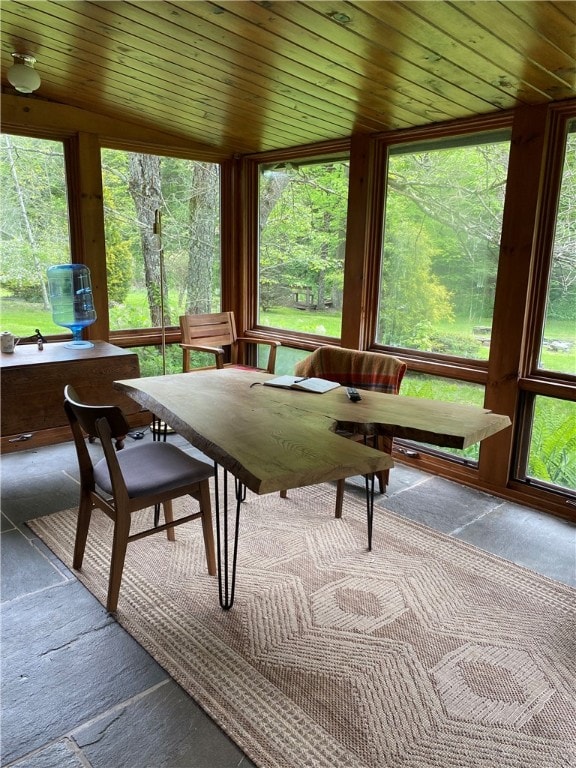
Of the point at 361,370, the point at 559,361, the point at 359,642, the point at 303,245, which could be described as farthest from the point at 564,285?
the point at 359,642

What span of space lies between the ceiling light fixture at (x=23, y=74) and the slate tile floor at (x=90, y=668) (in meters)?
2.18

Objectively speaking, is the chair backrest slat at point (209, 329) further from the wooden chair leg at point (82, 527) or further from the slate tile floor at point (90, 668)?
the wooden chair leg at point (82, 527)

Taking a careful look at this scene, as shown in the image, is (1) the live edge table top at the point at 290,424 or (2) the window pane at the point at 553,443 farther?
(2) the window pane at the point at 553,443

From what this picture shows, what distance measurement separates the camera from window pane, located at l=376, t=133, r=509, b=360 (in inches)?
129

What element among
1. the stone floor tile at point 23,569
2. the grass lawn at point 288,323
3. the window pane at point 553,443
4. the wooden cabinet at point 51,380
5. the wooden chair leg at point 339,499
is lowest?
the stone floor tile at point 23,569

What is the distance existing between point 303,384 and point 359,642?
1.21 meters

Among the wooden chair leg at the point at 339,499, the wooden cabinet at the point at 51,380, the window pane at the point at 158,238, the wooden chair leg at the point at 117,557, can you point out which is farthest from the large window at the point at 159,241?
the wooden chair leg at the point at 117,557

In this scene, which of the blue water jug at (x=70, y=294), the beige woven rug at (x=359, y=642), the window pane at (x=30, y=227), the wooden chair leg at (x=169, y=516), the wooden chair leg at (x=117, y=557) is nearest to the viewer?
the beige woven rug at (x=359, y=642)

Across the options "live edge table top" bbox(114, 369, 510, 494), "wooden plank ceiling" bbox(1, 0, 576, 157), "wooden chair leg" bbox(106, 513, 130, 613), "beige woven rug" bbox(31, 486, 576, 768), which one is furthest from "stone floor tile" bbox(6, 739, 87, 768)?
"wooden plank ceiling" bbox(1, 0, 576, 157)

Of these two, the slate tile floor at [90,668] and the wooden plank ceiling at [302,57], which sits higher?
the wooden plank ceiling at [302,57]

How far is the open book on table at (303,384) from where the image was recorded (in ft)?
8.91

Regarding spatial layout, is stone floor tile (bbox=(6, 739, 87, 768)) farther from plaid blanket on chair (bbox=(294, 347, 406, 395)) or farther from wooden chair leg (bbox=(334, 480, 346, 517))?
plaid blanket on chair (bbox=(294, 347, 406, 395))

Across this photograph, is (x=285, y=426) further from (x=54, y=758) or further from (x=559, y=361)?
(x=559, y=361)

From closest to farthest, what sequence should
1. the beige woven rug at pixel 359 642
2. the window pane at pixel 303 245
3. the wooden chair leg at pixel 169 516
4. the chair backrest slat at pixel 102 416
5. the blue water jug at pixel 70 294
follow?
the beige woven rug at pixel 359 642 → the chair backrest slat at pixel 102 416 → the wooden chair leg at pixel 169 516 → the blue water jug at pixel 70 294 → the window pane at pixel 303 245
